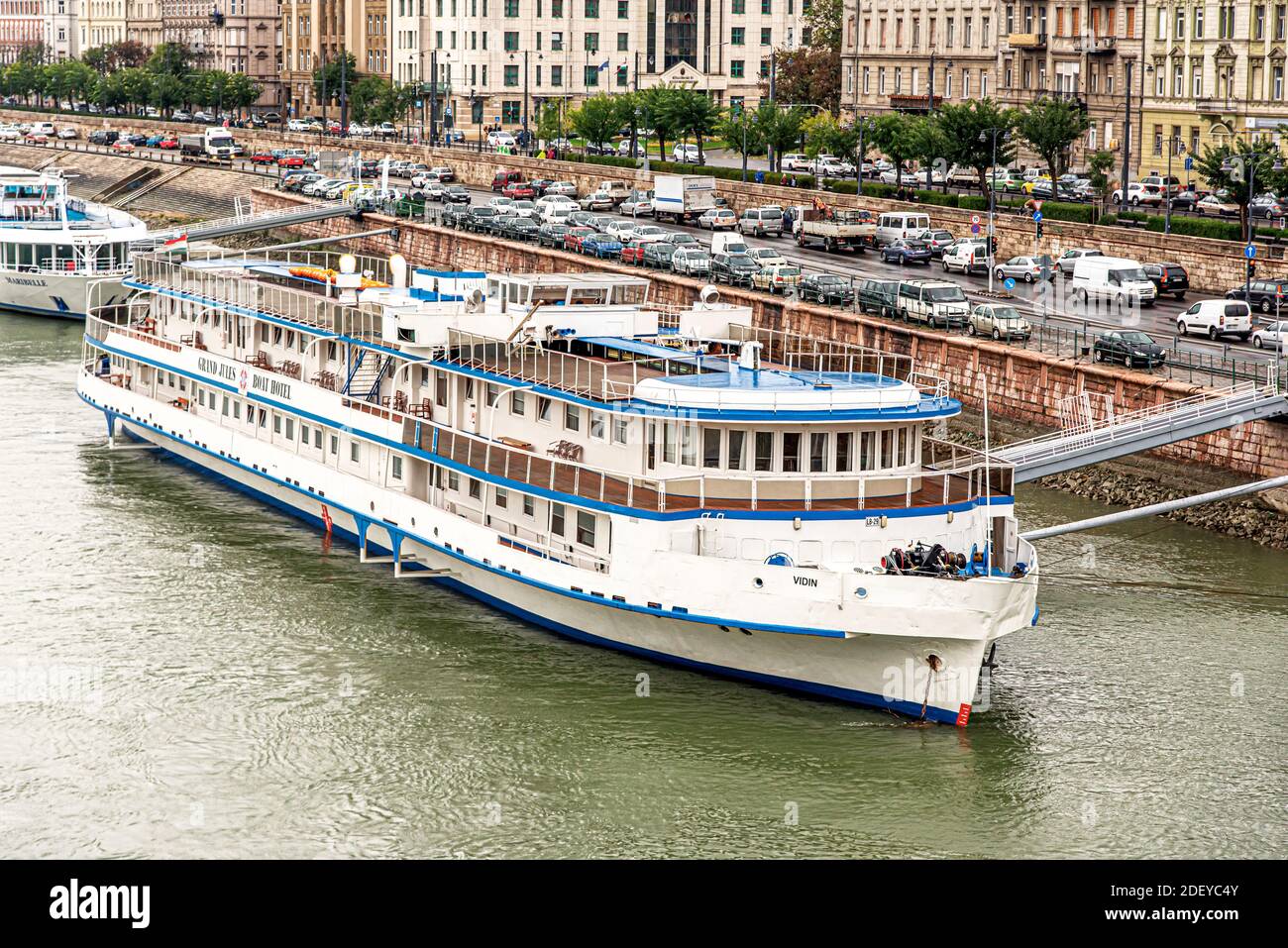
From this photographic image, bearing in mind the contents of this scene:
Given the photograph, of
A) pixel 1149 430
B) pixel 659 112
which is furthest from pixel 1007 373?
pixel 659 112

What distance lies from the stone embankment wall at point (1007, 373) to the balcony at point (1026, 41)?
1535 inches

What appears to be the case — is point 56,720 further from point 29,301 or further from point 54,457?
point 29,301

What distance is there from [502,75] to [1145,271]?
8520 cm

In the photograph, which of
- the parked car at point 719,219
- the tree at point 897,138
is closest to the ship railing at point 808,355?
the parked car at point 719,219

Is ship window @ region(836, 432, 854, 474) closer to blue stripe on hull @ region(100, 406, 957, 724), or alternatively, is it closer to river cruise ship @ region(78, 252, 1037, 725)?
river cruise ship @ region(78, 252, 1037, 725)

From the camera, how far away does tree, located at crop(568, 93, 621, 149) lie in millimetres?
109562

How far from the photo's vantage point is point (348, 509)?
3781 cm

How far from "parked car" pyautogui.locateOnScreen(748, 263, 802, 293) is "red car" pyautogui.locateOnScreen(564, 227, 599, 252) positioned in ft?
38.0

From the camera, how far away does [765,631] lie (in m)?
29.2

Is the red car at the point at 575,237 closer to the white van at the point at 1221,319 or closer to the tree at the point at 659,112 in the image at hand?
the white van at the point at 1221,319

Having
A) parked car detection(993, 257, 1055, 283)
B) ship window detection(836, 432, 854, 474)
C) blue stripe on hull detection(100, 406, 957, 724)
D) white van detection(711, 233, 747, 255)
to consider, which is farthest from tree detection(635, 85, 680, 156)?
ship window detection(836, 432, 854, 474)

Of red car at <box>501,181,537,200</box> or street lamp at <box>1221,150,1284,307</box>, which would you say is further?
red car at <box>501,181,537,200</box>

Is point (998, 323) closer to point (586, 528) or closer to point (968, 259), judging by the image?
point (968, 259)
